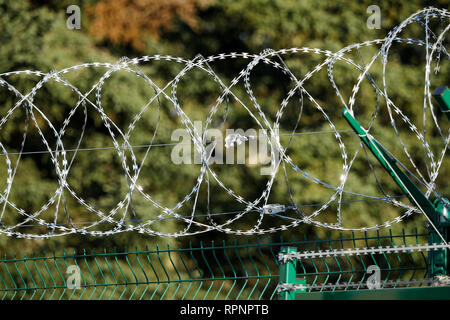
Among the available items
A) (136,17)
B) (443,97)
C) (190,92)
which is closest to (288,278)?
(443,97)

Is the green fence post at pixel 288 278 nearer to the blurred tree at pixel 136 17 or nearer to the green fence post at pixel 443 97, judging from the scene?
the green fence post at pixel 443 97

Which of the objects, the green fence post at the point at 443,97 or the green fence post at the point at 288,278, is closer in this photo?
the green fence post at the point at 443,97

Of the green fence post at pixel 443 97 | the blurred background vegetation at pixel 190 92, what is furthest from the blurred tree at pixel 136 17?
the green fence post at pixel 443 97

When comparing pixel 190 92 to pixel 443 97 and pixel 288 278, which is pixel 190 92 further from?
pixel 443 97

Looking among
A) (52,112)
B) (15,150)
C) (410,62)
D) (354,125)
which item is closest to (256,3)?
(410,62)

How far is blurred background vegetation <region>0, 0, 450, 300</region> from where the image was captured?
14.3m

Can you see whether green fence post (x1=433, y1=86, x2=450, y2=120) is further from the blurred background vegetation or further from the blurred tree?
the blurred tree

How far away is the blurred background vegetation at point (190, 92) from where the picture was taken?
1429 cm

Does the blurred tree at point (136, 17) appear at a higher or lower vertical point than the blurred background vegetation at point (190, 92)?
higher

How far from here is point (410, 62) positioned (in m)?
15.4

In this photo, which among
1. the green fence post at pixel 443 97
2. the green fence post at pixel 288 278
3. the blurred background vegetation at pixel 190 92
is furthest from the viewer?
the blurred background vegetation at pixel 190 92

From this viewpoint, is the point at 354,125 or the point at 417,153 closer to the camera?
the point at 354,125

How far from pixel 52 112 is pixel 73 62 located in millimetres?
902

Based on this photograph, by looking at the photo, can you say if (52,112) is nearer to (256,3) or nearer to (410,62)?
(256,3)
